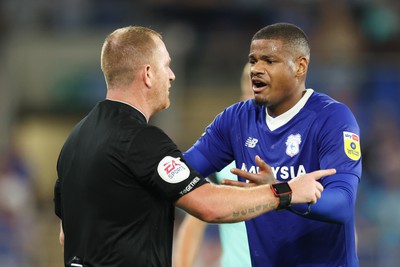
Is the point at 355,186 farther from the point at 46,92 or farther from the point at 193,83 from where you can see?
the point at 46,92

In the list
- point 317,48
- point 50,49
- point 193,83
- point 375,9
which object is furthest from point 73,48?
point 375,9

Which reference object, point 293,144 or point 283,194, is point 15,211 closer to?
point 293,144

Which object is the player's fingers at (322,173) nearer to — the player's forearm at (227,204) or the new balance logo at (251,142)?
the player's forearm at (227,204)

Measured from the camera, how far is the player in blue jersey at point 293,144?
4332mm

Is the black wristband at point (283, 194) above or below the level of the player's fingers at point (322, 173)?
below

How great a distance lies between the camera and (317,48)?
12477mm

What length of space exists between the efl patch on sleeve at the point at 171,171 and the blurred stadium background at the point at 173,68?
6.98 meters

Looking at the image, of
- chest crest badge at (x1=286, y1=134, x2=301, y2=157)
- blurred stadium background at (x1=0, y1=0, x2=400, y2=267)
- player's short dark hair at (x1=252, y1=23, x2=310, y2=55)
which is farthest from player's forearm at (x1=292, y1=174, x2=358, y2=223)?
blurred stadium background at (x1=0, y1=0, x2=400, y2=267)

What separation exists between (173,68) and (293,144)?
8659 mm

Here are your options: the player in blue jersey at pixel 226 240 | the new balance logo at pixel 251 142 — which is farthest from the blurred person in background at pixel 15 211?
the new balance logo at pixel 251 142

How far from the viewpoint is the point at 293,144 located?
448cm

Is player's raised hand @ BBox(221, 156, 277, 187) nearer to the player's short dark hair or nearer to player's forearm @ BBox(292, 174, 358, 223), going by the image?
player's forearm @ BBox(292, 174, 358, 223)

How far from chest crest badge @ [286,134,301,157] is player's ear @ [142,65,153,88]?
867 mm

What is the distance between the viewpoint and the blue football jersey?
425cm
